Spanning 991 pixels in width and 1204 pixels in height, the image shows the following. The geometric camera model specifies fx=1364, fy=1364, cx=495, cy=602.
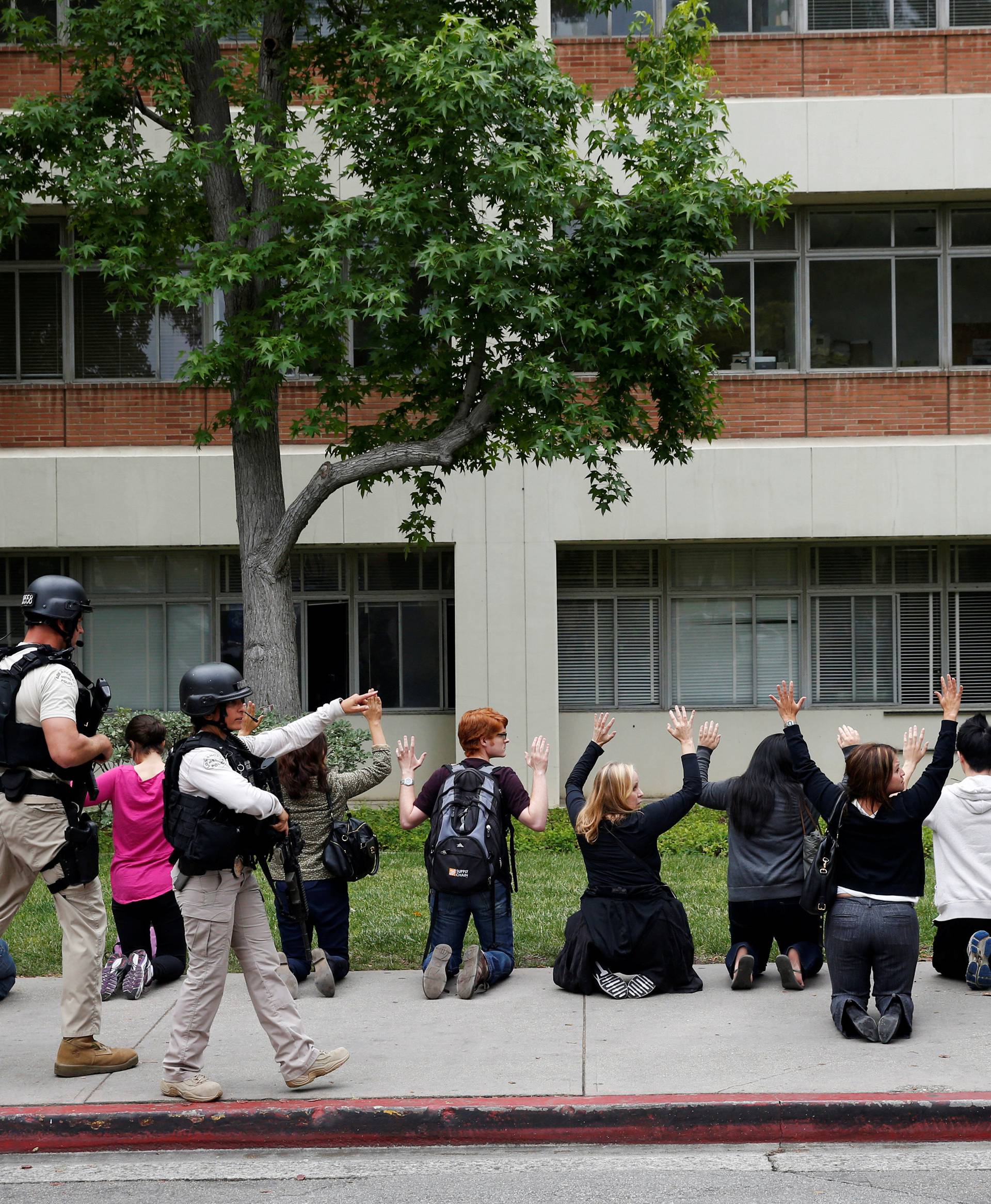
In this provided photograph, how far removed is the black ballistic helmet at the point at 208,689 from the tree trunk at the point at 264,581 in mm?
7566

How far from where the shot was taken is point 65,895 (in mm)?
6164

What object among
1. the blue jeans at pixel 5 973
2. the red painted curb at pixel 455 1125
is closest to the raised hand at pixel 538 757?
the red painted curb at pixel 455 1125

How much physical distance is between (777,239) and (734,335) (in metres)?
1.41

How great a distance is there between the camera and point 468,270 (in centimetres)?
1155

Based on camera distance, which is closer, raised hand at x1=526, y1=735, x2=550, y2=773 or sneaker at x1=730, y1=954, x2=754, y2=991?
raised hand at x1=526, y1=735, x2=550, y2=773

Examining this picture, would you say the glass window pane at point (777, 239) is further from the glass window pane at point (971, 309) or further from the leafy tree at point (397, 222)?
the leafy tree at point (397, 222)

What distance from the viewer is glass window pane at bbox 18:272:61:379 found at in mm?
17766

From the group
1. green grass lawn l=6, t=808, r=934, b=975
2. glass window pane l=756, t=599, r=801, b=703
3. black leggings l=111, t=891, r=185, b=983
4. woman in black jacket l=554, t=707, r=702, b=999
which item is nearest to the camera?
woman in black jacket l=554, t=707, r=702, b=999

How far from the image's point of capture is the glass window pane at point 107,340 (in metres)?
17.7

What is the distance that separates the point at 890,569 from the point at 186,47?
1062 cm

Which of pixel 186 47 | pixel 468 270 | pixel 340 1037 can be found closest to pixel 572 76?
pixel 186 47

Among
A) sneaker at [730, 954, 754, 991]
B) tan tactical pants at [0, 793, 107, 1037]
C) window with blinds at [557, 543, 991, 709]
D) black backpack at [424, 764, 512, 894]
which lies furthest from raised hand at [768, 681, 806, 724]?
window with blinds at [557, 543, 991, 709]

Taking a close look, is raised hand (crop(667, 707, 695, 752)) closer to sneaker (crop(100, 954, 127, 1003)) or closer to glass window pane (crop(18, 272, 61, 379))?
sneaker (crop(100, 954, 127, 1003))

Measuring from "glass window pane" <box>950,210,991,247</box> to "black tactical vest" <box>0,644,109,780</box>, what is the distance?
14689 mm
